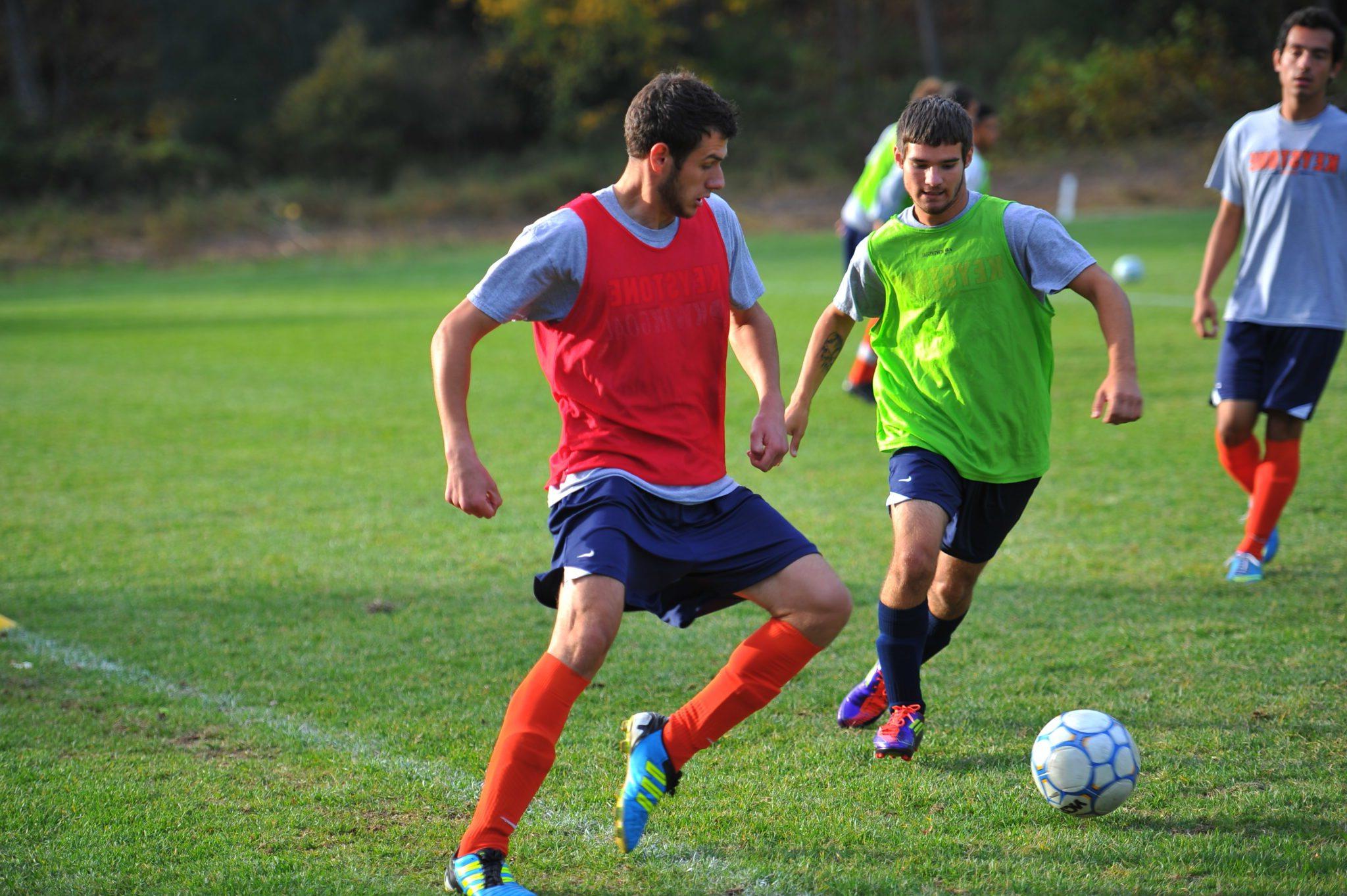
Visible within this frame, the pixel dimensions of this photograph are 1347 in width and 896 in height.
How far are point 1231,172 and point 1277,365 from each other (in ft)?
2.72

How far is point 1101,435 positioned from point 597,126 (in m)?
34.3

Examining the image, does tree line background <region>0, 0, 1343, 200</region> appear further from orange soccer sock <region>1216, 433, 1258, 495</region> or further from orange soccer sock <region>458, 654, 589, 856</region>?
orange soccer sock <region>458, 654, 589, 856</region>

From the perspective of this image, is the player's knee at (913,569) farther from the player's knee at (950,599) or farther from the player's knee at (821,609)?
the player's knee at (821,609)

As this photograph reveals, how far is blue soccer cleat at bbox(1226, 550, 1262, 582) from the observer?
17.1ft

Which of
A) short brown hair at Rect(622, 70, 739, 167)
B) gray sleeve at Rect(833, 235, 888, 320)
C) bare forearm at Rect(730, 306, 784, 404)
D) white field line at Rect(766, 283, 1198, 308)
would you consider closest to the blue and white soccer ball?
bare forearm at Rect(730, 306, 784, 404)

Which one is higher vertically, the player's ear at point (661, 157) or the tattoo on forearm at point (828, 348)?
the player's ear at point (661, 157)

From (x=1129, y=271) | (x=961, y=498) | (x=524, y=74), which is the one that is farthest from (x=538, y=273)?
(x=524, y=74)

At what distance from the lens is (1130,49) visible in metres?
37.2

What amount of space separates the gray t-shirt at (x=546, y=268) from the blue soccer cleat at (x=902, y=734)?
1484 millimetres

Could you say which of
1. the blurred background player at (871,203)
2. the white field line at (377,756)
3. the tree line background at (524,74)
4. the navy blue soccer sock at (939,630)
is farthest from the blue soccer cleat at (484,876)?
the tree line background at (524,74)

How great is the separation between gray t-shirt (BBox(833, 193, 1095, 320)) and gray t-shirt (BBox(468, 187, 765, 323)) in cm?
78

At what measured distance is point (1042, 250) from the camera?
3.54 metres

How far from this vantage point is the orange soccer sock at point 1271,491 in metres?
5.27

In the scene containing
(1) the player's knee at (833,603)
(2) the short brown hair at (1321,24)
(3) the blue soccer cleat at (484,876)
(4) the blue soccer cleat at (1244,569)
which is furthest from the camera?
(4) the blue soccer cleat at (1244,569)
